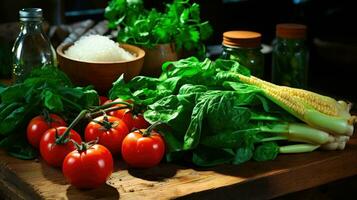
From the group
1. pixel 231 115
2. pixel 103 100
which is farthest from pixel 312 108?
pixel 103 100

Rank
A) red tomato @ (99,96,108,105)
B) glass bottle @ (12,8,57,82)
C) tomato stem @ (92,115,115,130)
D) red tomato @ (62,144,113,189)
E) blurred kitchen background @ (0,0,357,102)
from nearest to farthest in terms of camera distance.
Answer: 1. red tomato @ (62,144,113,189)
2. tomato stem @ (92,115,115,130)
3. red tomato @ (99,96,108,105)
4. glass bottle @ (12,8,57,82)
5. blurred kitchen background @ (0,0,357,102)

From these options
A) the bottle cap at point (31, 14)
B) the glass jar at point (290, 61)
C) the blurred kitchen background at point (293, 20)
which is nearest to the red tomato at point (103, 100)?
the bottle cap at point (31, 14)

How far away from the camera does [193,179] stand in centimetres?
172

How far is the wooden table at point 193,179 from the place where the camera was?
1626 mm

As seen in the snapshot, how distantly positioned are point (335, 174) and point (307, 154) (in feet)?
0.36

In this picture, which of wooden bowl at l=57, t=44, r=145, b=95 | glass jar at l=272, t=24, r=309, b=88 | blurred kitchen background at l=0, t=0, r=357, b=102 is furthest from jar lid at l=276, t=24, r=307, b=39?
blurred kitchen background at l=0, t=0, r=357, b=102

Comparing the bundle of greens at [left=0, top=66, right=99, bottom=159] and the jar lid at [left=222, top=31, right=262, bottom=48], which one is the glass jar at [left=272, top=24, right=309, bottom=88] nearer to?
the jar lid at [left=222, top=31, right=262, bottom=48]

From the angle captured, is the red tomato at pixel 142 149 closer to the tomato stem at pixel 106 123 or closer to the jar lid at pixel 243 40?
the tomato stem at pixel 106 123

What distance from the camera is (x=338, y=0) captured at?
18.0 ft

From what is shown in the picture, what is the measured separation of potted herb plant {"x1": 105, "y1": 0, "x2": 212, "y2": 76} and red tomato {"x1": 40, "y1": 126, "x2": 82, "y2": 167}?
30.5 inches

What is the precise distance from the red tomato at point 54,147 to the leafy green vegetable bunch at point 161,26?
0.78 metres

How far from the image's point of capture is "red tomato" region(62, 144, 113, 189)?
5.24 feet

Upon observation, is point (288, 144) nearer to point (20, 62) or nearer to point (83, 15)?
point (20, 62)

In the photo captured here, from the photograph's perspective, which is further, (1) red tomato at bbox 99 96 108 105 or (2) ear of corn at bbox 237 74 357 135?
(1) red tomato at bbox 99 96 108 105
